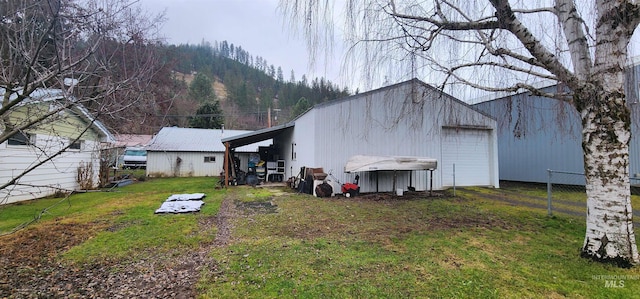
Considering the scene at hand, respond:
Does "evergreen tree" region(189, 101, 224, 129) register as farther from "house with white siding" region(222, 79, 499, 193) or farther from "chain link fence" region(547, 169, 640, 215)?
"chain link fence" region(547, 169, 640, 215)

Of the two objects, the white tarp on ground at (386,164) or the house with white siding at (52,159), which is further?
the white tarp on ground at (386,164)

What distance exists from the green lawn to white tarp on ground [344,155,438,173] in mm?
1814

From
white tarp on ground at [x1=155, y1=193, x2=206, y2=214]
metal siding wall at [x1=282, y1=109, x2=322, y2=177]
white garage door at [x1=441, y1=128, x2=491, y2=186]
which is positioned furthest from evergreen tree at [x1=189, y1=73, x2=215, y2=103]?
white garage door at [x1=441, y1=128, x2=491, y2=186]

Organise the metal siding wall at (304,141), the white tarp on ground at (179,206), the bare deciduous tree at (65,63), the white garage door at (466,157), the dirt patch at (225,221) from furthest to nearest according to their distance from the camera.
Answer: the white garage door at (466,157)
the metal siding wall at (304,141)
the white tarp on ground at (179,206)
the dirt patch at (225,221)
the bare deciduous tree at (65,63)

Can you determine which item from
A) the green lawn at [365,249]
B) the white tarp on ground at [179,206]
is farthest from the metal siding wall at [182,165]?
the white tarp on ground at [179,206]

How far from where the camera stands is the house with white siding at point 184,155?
17906 mm

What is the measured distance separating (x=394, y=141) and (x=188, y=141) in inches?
600

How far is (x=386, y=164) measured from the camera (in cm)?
916

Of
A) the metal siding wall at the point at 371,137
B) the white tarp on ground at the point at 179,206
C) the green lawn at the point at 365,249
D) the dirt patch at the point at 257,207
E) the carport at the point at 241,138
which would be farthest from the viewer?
the carport at the point at 241,138

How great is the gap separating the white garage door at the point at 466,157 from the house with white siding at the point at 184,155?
13388 millimetres

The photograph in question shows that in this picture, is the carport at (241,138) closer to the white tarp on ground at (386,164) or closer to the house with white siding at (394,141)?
the house with white siding at (394,141)

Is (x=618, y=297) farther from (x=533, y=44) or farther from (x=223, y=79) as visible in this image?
(x=223, y=79)

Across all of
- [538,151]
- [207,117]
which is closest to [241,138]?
[538,151]

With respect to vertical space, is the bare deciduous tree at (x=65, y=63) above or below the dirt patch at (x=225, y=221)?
above
